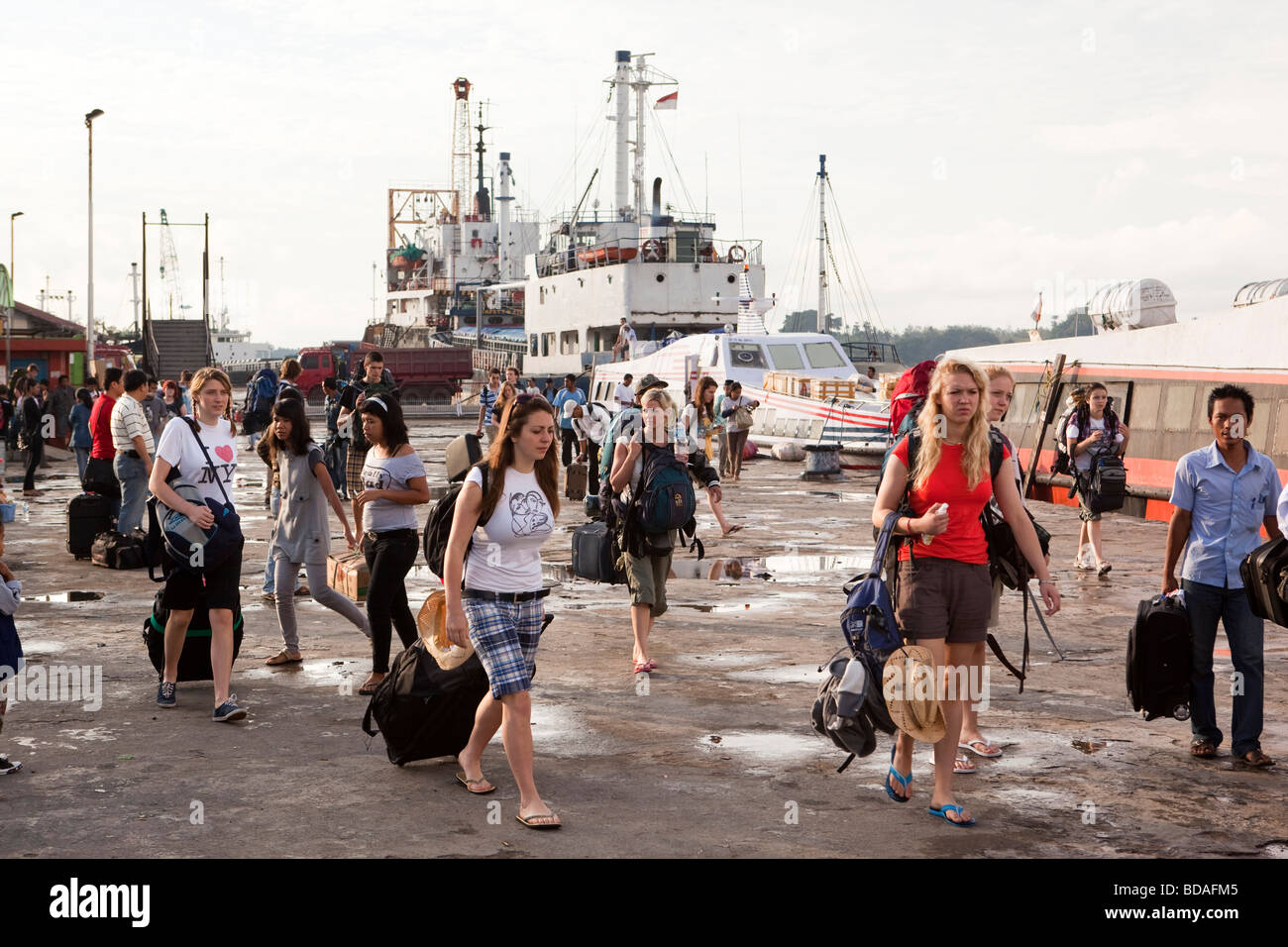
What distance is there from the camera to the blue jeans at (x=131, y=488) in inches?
532

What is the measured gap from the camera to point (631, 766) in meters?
6.74

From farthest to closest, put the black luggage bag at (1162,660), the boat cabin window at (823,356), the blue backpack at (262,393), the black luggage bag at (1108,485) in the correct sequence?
the boat cabin window at (823,356) < the blue backpack at (262,393) < the black luggage bag at (1108,485) < the black luggage bag at (1162,660)

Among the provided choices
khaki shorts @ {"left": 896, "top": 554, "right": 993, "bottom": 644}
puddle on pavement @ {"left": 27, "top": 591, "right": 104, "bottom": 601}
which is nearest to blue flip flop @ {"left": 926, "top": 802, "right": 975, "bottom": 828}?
khaki shorts @ {"left": 896, "top": 554, "right": 993, "bottom": 644}

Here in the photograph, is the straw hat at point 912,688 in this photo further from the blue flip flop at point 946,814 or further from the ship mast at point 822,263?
the ship mast at point 822,263

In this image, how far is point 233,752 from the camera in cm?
688

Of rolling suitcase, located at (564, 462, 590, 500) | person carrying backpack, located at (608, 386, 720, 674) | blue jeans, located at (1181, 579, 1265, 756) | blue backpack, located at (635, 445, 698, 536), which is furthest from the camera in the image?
rolling suitcase, located at (564, 462, 590, 500)

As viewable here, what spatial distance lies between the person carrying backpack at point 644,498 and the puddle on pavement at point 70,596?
17.8 feet

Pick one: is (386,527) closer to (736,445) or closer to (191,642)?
(191,642)

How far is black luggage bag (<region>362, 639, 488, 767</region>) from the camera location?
259 inches

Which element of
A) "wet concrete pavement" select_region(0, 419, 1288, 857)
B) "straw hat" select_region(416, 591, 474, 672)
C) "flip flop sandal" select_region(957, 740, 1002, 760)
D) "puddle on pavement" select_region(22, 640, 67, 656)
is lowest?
"puddle on pavement" select_region(22, 640, 67, 656)

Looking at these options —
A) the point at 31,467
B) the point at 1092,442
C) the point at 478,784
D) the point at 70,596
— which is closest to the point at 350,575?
the point at 478,784

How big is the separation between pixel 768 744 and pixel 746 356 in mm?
25993

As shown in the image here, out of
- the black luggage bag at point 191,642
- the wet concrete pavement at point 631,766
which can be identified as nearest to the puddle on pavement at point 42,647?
the wet concrete pavement at point 631,766

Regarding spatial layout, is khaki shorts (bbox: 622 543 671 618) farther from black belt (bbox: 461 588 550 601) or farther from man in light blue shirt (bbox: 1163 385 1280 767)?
man in light blue shirt (bbox: 1163 385 1280 767)
